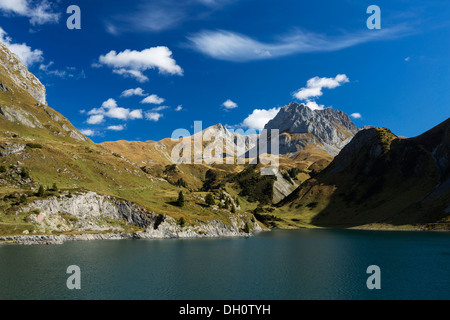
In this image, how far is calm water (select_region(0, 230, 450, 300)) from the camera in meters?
53.8

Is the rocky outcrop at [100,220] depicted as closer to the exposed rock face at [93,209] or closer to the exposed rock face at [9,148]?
the exposed rock face at [93,209]

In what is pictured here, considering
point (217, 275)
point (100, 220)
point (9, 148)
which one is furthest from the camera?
point (9, 148)

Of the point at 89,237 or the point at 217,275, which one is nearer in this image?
the point at 217,275

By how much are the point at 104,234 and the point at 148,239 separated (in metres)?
21.4

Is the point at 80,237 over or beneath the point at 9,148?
beneath

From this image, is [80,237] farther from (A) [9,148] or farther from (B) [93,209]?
(A) [9,148]

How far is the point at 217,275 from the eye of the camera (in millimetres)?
68625

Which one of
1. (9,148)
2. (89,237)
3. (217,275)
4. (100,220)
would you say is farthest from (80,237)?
(9,148)

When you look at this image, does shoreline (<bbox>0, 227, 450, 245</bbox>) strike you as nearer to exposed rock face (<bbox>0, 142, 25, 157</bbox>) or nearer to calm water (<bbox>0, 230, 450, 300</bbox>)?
calm water (<bbox>0, 230, 450, 300</bbox>)

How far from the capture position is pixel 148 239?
152m

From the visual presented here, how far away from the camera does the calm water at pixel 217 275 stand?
176 feet

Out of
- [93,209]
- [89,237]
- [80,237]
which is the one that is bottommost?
[89,237]
